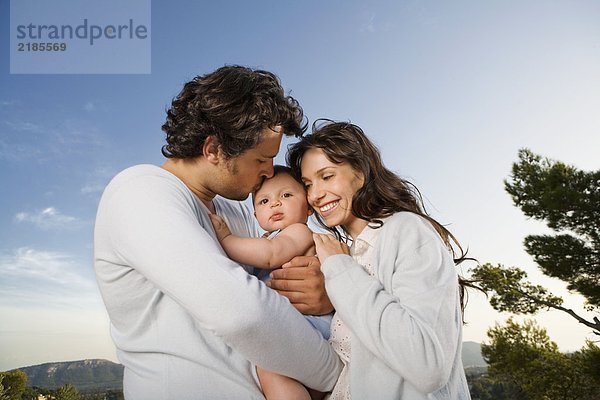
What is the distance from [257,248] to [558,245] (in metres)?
11.3

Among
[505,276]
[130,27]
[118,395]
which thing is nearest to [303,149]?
[130,27]

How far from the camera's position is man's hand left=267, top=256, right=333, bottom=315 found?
1997 millimetres

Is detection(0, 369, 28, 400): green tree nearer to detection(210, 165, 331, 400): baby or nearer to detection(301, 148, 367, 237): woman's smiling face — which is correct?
detection(210, 165, 331, 400): baby

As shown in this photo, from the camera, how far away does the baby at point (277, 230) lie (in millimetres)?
2123

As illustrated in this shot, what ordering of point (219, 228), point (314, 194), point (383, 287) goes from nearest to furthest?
point (383, 287) → point (219, 228) → point (314, 194)

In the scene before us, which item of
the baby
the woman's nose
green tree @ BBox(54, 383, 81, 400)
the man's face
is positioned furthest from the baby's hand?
green tree @ BBox(54, 383, 81, 400)

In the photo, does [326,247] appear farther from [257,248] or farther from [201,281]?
[201,281]

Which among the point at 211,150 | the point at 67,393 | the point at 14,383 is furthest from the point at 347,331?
the point at 14,383

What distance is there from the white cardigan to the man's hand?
0.56 feet

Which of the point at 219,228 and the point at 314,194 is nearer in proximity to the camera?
the point at 219,228

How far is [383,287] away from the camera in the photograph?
1.80m

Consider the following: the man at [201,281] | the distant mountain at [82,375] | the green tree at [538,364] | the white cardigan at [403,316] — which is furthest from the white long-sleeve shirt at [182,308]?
the green tree at [538,364]

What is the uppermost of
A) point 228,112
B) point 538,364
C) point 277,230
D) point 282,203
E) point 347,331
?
point 228,112

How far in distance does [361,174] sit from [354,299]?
683 millimetres
